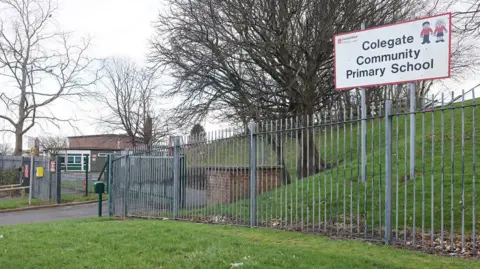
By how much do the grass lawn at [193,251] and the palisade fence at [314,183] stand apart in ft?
2.54

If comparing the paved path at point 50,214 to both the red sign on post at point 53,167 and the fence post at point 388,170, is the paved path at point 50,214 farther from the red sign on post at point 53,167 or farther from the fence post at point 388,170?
the fence post at point 388,170

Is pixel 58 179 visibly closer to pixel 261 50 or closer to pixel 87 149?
pixel 261 50

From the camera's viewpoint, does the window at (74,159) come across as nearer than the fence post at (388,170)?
No

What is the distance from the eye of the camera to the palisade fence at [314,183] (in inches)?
268

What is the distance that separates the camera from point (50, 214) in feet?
50.6

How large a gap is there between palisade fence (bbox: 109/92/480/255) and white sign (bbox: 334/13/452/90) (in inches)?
24.6

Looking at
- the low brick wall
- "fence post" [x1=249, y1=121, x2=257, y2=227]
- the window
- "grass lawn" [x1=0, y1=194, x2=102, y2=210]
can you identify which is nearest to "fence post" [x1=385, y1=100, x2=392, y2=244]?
the low brick wall

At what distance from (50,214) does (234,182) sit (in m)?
8.85

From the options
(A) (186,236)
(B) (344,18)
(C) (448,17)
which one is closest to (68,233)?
(A) (186,236)

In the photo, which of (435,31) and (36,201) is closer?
(435,31)

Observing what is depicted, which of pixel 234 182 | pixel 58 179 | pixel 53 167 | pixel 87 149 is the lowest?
pixel 58 179

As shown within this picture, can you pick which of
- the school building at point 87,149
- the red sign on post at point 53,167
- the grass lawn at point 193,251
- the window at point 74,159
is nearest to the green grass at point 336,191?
the grass lawn at point 193,251

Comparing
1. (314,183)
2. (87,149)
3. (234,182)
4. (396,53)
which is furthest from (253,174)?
(87,149)

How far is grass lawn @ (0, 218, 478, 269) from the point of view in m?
5.29
